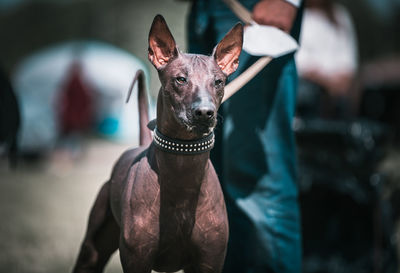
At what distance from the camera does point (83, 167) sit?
8.47 m

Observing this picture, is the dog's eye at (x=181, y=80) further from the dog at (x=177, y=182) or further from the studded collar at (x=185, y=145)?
the studded collar at (x=185, y=145)

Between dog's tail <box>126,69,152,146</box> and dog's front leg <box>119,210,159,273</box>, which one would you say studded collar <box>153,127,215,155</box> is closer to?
dog's front leg <box>119,210,159,273</box>

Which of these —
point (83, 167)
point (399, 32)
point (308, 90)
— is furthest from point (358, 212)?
point (399, 32)

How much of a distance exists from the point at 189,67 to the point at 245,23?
2.18 ft

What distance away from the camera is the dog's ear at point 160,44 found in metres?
1.49

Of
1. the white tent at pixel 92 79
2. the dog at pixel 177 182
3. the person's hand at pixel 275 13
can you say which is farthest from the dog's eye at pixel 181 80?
the white tent at pixel 92 79

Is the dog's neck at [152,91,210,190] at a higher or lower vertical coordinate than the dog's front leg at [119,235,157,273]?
higher

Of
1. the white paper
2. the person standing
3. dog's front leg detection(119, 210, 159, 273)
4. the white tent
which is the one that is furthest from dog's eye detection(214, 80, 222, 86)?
the white tent

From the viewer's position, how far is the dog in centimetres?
146

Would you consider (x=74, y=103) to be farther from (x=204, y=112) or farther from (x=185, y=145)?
(x=204, y=112)

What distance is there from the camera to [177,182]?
1.57 metres

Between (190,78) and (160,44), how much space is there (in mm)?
188

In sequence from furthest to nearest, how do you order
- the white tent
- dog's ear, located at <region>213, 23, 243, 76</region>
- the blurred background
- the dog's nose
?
the white tent → the blurred background → dog's ear, located at <region>213, 23, 243, 76</region> → the dog's nose

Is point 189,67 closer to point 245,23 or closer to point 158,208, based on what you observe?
point 158,208
